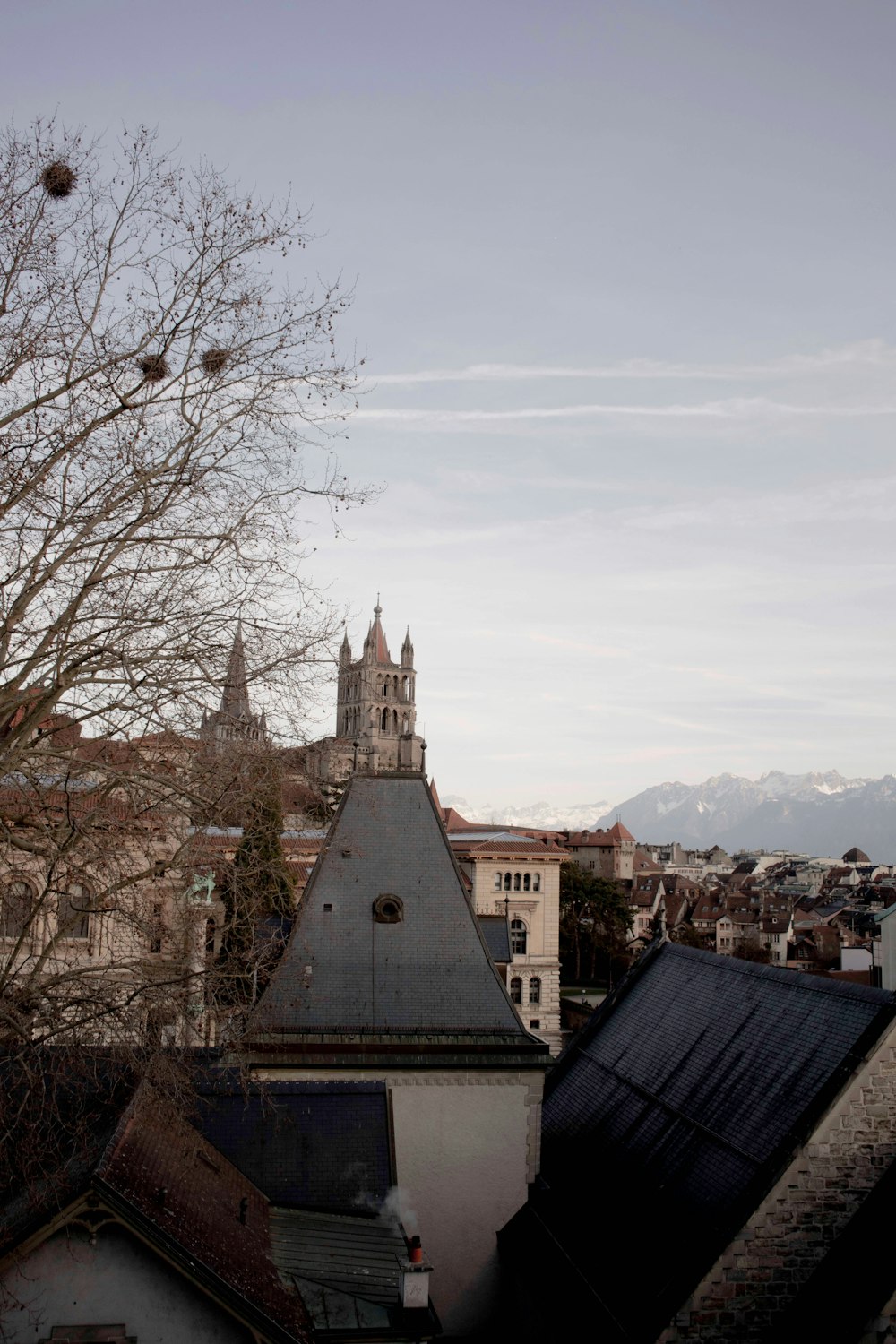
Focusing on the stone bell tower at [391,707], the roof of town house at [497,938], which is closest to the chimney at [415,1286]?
the roof of town house at [497,938]

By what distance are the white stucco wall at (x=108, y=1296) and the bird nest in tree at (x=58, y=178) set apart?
915 cm

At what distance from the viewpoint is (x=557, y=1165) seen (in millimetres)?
18172

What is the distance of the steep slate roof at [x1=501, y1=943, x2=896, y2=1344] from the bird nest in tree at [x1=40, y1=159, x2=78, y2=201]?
11889mm

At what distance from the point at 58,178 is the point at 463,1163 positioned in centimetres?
1451

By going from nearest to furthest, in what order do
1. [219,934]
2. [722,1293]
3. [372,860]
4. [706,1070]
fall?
[219,934]
[722,1293]
[706,1070]
[372,860]

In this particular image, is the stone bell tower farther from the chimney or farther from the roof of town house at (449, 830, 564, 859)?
the chimney

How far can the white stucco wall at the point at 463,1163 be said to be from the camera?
17.0 metres

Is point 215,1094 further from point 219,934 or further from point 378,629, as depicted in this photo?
point 378,629

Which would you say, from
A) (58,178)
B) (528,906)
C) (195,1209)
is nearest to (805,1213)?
(195,1209)

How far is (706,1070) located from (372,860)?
645cm

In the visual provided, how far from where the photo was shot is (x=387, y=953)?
18.6 meters

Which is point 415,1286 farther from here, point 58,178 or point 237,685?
point 58,178

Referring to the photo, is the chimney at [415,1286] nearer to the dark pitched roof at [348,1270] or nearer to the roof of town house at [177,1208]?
the dark pitched roof at [348,1270]

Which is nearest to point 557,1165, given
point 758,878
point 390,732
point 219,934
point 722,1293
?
point 722,1293
